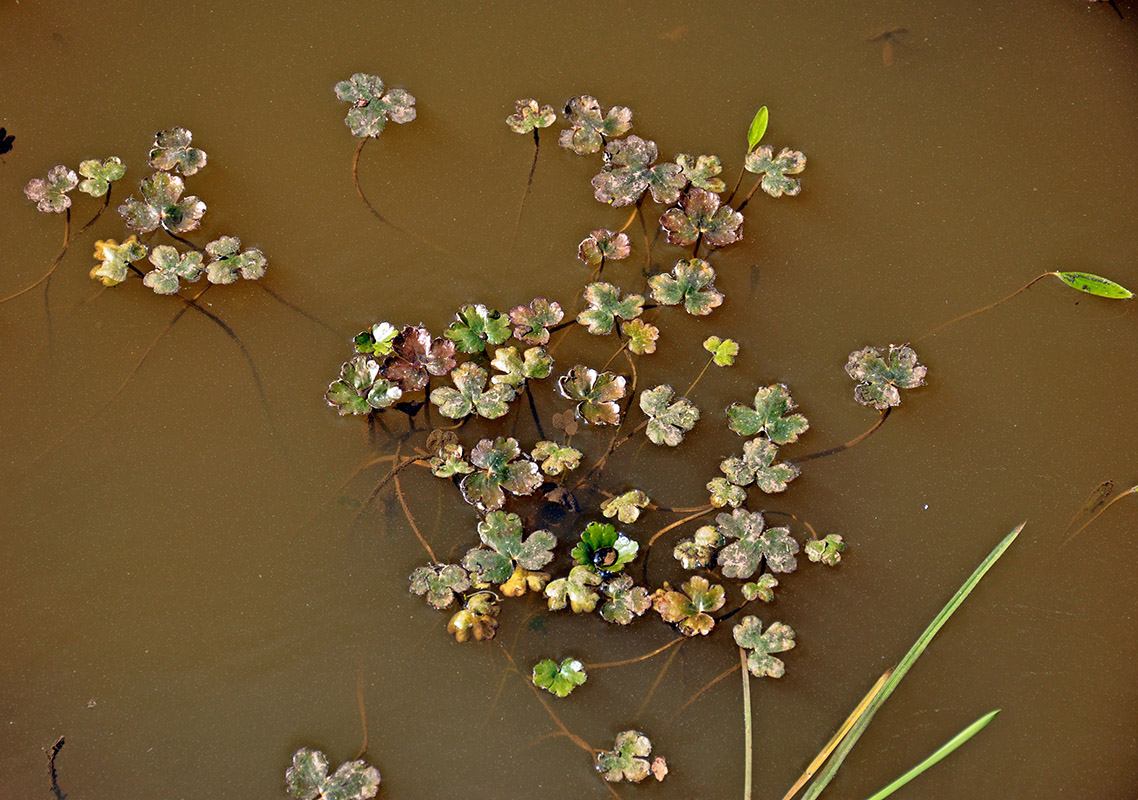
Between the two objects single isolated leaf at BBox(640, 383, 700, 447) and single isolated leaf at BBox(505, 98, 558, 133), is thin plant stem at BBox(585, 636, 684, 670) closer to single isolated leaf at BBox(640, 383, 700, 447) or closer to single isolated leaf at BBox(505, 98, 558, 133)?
single isolated leaf at BBox(640, 383, 700, 447)

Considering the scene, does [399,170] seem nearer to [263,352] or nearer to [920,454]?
[263,352]

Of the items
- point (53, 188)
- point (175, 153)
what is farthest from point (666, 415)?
point (53, 188)

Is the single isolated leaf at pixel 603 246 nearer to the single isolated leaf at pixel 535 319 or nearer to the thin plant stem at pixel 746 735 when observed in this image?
the single isolated leaf at pixel 535 319

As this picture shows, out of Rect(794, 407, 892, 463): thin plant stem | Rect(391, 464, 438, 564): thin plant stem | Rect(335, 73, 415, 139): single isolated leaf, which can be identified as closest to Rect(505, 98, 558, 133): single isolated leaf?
Rect(335, 73, 415, 139): single isolated leaf

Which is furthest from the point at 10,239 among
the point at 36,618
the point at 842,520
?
the point at 842,520

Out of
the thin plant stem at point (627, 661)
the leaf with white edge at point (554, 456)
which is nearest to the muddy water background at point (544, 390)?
the thin plant stem at point (627, 661)
